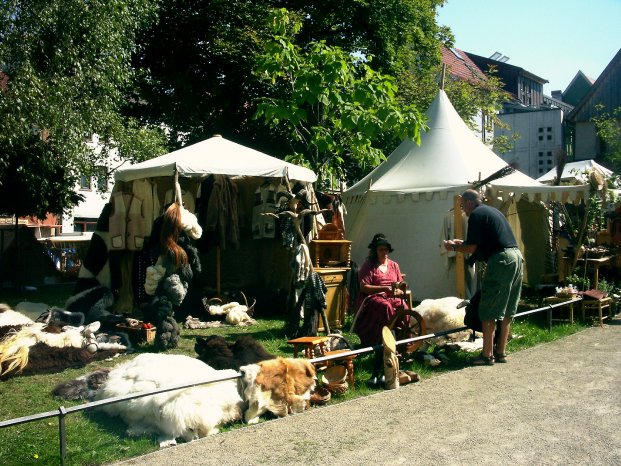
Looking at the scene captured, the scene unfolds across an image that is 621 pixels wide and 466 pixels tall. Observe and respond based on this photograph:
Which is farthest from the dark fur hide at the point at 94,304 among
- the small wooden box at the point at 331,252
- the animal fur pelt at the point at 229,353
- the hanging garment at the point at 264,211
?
the small wooden box at the point at 331,252

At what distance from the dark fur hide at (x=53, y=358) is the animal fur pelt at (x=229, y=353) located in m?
1.33

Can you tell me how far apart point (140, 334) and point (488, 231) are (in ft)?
13.6

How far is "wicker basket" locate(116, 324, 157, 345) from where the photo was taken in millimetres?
8016

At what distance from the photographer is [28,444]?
4680mm

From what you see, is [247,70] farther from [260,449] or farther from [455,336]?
[260,449]

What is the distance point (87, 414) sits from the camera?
17.6 feet

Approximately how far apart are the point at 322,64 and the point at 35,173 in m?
6.50

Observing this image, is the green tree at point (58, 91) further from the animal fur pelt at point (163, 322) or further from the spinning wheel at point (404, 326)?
the spinning wheel at point (404, 326)

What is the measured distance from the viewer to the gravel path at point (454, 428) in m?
4.36

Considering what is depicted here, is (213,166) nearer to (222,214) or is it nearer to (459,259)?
(222,214)

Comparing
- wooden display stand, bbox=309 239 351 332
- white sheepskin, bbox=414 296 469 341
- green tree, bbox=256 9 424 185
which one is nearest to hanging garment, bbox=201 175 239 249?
green tree, bbox=256 9 424 185

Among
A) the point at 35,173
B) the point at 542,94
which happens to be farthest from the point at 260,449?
the point at 542,94

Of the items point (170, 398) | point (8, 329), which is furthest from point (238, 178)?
point (170, 398)

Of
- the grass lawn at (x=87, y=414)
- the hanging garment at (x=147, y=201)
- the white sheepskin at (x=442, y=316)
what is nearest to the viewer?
the grass lawn at (x=87, y=414)
